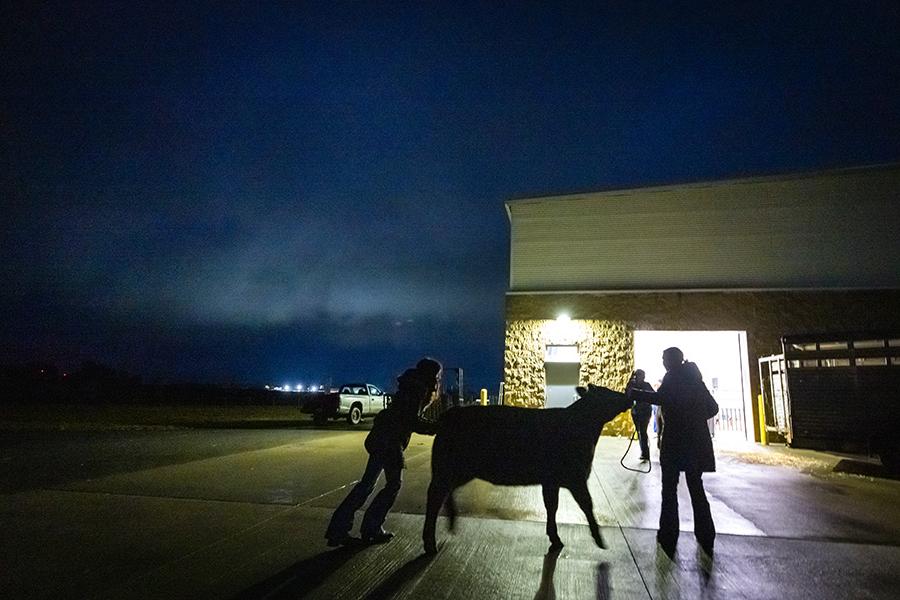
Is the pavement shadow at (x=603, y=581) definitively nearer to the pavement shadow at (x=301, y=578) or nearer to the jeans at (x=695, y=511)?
the jeans at (x=695, y=511)

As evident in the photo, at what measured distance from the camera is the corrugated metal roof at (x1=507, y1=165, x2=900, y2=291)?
12672 mm

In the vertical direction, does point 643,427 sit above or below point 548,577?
above

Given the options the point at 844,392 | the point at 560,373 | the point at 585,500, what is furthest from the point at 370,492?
the point at 560,373

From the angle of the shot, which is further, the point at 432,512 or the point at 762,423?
the point at 762,423

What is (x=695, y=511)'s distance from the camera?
4.18 meters

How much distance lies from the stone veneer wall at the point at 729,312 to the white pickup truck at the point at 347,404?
23.1 ft

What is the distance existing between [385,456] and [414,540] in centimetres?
84

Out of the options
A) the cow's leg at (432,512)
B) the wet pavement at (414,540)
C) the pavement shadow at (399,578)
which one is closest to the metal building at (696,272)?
the wet pavement at (414,540)

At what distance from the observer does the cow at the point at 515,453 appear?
381cm

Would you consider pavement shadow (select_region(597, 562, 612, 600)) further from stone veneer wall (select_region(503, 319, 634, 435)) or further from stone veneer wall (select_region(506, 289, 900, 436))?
stone veneer wall (select_region(506, 289, 900, 436))

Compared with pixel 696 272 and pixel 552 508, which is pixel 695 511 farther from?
pixel 696 272

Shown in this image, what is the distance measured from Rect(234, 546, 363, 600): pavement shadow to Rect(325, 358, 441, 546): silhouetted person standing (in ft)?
0.68

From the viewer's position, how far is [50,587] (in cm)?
311

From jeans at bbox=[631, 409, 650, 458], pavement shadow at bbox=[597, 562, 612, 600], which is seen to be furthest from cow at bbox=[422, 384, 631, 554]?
jeans at bbox=[631, 409, 650, 458]
